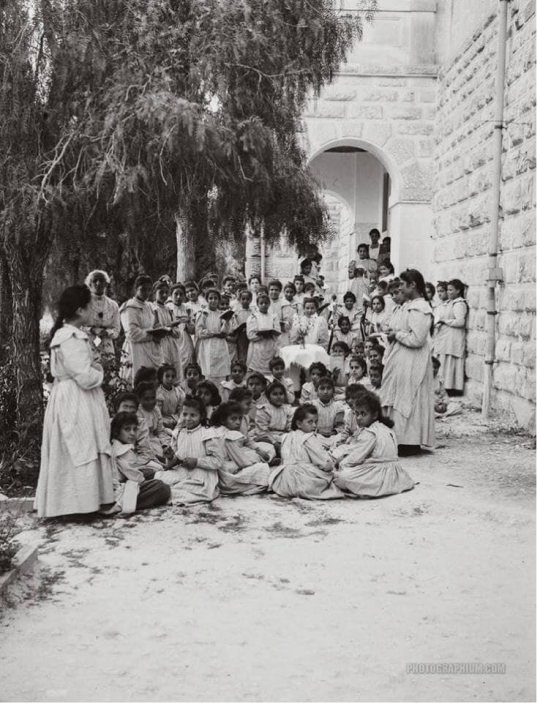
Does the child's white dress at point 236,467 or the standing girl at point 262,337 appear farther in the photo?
the standing girl at point 262,337

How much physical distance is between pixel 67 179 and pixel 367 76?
7.73m

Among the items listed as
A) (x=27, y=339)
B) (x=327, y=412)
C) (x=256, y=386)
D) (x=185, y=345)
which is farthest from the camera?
(x=185, y=345)

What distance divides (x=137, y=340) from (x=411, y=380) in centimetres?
296

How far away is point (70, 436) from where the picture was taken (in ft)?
16.4

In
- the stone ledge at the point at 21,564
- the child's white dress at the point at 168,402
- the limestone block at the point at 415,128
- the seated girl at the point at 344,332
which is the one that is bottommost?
the stone ledge at the point at 21,564

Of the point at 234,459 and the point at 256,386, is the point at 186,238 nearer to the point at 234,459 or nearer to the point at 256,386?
the point at 234,459

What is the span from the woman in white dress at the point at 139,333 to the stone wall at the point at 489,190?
3.81m

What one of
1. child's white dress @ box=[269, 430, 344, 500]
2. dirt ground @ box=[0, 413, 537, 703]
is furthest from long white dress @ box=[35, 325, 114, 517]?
child's white dress @ box=[269, 430, 344, 500]

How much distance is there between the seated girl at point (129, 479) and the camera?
534 cm

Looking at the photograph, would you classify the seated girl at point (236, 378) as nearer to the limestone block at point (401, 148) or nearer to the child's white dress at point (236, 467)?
the child's white dress at point (236, 467)

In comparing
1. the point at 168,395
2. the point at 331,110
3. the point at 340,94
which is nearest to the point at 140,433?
the point at 168,395

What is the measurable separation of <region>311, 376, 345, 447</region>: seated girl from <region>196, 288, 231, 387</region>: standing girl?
7.60ft

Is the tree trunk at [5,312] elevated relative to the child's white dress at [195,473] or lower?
elevated

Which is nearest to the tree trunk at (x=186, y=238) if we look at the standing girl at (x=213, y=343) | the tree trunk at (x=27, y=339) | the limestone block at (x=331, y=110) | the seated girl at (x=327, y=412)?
the standing girl at (x=213, y=343)
